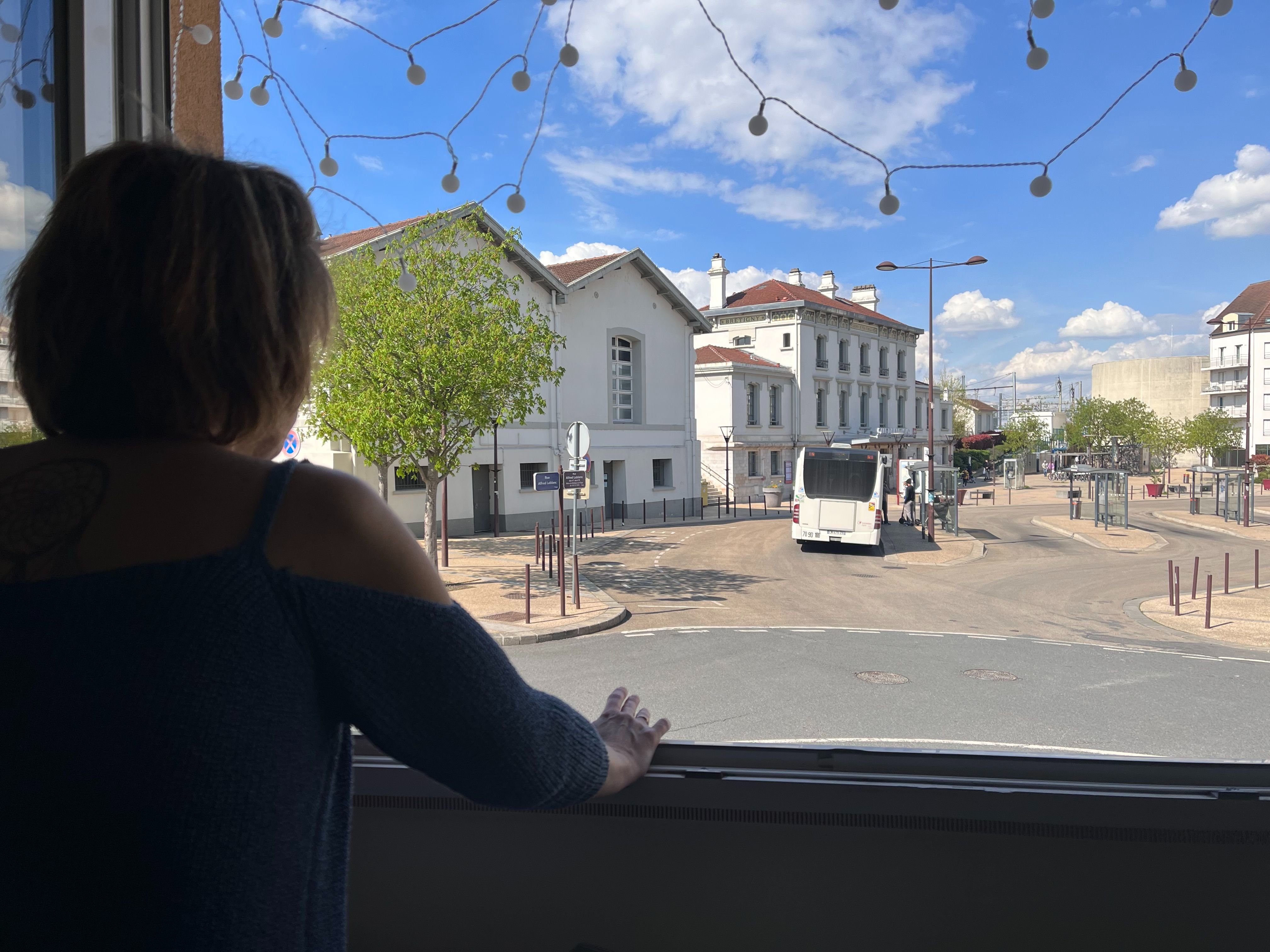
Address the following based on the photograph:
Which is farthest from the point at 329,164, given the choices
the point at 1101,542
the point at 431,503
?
the point at 1101,542

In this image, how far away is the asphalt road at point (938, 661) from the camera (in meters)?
2.03

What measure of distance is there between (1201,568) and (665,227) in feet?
11.5

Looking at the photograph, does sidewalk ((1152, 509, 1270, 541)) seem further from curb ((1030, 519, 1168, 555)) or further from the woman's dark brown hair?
the woman's dark brown hair

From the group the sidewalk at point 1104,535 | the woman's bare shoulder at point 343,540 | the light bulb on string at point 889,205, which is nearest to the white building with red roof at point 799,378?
the light bulb on string at point 889,205

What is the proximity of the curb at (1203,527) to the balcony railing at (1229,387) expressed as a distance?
10.3 ft

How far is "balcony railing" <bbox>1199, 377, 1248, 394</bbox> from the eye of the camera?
1.94 m

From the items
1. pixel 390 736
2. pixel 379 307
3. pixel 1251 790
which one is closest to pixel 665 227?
pixel 1251 790

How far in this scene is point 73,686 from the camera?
1.55ft

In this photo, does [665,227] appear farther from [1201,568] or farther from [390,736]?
[1201,568]

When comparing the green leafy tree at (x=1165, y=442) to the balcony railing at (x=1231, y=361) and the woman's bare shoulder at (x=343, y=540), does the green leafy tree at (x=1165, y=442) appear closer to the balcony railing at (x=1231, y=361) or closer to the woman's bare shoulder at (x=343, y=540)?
the balcony railing at (x=1231, y=361)

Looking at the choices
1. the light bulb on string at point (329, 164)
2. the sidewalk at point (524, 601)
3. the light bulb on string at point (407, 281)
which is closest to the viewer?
the light bulb on string at point (329, 164)

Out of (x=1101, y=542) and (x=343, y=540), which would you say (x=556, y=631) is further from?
(x=1101, y=542)

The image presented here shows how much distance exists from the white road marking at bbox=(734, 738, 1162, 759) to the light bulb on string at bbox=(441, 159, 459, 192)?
145 centimetres

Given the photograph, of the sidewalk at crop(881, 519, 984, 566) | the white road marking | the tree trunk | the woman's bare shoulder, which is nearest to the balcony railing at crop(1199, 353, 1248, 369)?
the white road marking
